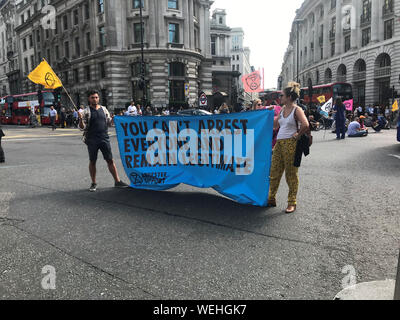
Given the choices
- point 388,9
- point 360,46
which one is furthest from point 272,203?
point 360,46

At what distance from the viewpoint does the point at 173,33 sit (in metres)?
39.0

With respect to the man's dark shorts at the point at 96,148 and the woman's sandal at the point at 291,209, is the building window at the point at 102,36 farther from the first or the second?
the woman's sandal at the point at 291,209

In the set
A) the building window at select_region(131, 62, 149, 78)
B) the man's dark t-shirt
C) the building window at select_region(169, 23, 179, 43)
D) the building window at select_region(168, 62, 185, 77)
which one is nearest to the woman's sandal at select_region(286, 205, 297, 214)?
the man's dark t-shirt

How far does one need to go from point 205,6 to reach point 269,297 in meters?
46.2

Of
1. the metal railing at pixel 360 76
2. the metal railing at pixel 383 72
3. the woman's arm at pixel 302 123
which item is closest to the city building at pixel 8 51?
the metal railing at pixel 360 76

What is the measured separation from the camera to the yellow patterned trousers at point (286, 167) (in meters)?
4.69

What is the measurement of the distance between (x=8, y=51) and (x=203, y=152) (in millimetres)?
79605

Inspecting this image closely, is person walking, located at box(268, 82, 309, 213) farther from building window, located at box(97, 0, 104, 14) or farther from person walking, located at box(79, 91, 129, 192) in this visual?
building window, located at box(97, 0, 104, 14)

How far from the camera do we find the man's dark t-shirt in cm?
615

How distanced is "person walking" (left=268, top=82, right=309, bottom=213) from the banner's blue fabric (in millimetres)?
188

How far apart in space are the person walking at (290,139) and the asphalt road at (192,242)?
274 millimetres

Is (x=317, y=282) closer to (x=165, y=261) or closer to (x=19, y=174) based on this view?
(x=165, y=261)
